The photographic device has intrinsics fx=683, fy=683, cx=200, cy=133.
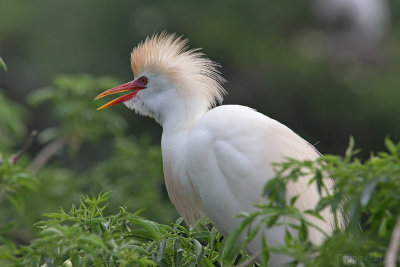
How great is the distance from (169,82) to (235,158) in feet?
1.80

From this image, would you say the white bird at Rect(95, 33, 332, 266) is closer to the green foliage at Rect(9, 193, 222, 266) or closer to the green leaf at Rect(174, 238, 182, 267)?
the green foliage at Rect(9, 193, 222, 266)

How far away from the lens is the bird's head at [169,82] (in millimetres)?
2891

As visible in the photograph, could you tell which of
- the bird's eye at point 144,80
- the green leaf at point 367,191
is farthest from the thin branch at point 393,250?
the bird's eye at point 144,80

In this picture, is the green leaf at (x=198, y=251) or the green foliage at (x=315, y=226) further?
the green leaf at (x=198, y=251)

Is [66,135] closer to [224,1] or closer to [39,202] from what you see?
[39,202]

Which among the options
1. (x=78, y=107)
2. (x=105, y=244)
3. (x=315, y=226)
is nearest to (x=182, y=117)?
(x=105, y=244)

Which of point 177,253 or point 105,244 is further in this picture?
point 177,253

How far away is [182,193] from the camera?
9.60 feet

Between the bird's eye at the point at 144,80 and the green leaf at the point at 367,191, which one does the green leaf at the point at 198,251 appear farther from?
the bird's eye at the point at 144,80

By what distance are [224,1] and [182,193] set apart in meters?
10.6

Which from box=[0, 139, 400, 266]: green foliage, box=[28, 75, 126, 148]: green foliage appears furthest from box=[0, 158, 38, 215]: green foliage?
box=[28, 75, 126, 148]: green foliage

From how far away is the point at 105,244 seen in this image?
192cm

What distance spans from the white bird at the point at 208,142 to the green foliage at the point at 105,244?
0.83 feet

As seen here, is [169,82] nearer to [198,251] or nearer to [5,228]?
[198,251]
